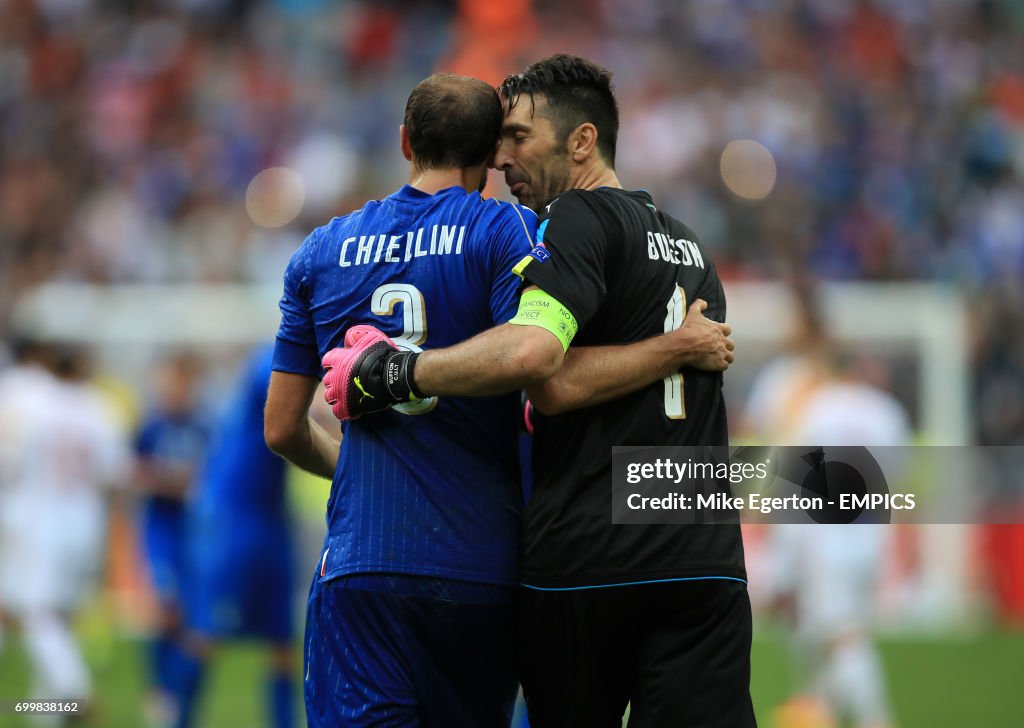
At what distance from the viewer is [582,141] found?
4.43m

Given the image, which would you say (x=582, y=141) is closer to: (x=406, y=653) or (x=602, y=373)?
(x=602, y=373)

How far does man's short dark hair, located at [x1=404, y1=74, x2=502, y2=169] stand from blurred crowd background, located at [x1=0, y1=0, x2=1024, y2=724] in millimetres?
11247

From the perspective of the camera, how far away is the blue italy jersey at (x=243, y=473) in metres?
7.57

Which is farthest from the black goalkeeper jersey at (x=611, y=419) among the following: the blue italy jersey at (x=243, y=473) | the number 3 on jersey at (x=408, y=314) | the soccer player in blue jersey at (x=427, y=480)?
the blue italy jersey at (x=243, y=473)

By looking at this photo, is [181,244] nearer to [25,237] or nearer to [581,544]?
[25,237]

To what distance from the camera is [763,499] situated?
5523 millimetres

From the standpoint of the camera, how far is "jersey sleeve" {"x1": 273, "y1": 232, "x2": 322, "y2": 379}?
→ 4324 mm

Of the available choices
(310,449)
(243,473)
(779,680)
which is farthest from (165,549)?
(310,449)

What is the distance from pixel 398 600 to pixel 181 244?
1480cm

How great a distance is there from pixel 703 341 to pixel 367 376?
3.34 ft

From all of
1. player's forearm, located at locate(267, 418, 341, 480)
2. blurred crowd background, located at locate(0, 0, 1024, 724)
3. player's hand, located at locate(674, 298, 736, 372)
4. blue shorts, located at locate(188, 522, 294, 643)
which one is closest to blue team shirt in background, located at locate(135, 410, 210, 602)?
blue shorts, located at locate(188, 522, 294, 643)

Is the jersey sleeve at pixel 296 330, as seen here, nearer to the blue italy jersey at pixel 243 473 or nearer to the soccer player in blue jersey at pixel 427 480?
the soccer player in blue jersey at pixel 427 480

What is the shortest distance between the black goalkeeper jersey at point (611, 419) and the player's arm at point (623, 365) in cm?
8

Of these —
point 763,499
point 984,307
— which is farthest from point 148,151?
point 763,499
